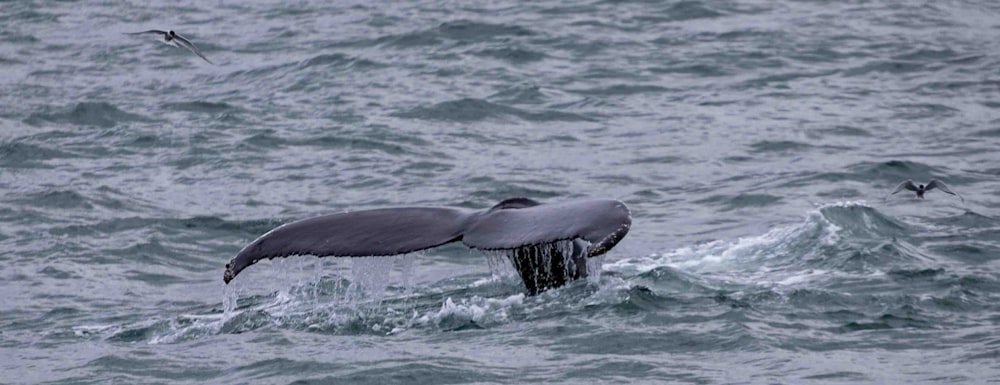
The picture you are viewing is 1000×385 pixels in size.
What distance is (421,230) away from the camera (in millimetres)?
7359

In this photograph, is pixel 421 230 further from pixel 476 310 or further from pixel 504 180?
pixel 504 180

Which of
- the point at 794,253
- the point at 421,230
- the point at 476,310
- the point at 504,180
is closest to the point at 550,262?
the point at 476,310

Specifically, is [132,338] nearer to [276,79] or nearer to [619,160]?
[619,160]

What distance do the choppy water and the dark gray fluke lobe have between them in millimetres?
360

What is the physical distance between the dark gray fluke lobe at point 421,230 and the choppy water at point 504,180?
14.2 inches

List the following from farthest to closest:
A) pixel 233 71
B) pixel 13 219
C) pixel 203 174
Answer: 1. pixel 233 71
2. pixel 203 174
3. pixel 13 219

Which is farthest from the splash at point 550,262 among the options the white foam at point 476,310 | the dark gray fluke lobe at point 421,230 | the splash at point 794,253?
the splash at point 794,253

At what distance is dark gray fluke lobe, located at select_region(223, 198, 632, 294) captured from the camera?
6832 mm

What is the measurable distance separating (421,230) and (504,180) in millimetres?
6656

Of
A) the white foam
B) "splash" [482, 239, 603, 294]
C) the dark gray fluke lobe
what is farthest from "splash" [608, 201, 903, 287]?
the dark gray fluke lobe

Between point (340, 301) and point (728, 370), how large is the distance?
2.80m

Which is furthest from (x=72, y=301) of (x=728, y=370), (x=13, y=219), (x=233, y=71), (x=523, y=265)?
(x=233, y=71)

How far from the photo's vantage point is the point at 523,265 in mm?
8375

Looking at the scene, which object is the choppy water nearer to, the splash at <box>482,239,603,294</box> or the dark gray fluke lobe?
the splash at <box>482,239,603,294</box>
